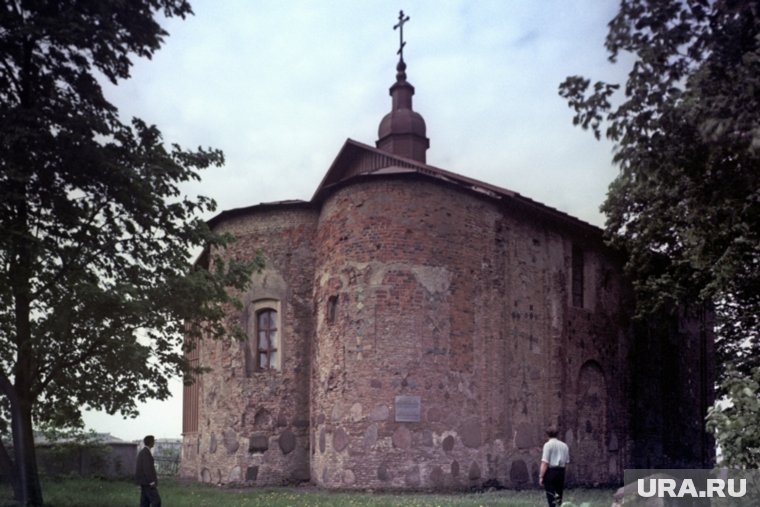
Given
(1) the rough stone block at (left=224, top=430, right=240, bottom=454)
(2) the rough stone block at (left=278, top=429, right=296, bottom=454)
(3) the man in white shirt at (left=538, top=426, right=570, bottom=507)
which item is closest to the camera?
(3) the man in white shirt at (left=538, top=426, right=570, bottom=507)

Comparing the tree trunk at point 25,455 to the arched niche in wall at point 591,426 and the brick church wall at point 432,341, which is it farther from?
the arched niche in wall at point 591,426

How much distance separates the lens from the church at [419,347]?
1794cm

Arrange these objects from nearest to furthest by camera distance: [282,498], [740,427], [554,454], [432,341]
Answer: [740,427] → [554,454] → [282,498] → [432,341]

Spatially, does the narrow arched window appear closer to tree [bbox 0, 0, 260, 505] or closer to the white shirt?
tree [bbox 0, 0, 260, 505]

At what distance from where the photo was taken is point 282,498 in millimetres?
15719

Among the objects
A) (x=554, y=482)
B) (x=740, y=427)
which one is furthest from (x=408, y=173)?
(x=740, y=427)

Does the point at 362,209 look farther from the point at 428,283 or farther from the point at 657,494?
the point at 657,494

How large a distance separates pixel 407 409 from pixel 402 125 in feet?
37.0

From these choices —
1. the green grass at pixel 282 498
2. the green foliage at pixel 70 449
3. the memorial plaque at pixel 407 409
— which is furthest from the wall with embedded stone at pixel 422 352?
the green foliage at pixel 70 449

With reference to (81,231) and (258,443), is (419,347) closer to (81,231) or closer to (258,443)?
(258,443)

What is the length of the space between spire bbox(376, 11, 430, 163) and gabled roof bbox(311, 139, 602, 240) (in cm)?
348

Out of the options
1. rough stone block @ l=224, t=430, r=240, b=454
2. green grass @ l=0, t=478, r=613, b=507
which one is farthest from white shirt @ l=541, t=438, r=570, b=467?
rough stone block @ l=224, t=430, r=240, b=454

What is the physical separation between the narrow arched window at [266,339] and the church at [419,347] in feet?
0.14

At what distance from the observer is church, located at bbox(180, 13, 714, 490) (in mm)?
17938
